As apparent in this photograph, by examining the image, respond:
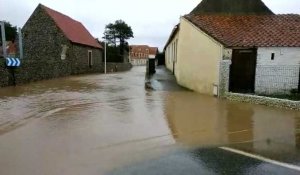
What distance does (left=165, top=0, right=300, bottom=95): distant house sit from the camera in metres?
16.3

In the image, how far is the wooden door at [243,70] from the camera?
16547 millimetres

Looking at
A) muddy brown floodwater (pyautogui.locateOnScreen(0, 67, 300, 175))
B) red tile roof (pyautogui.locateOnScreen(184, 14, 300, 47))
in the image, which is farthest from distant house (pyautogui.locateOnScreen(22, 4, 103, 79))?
muddy brown floodwater (pyautogui.locateOnScreen(0, 67, 300, 175))

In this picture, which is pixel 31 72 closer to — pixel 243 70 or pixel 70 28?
pixel 243 70

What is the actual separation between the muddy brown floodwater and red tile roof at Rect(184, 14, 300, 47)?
3.62 metres

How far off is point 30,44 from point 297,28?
27.7 m

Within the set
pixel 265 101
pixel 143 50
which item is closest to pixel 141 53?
pixel 143 50

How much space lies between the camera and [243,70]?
16.6 m

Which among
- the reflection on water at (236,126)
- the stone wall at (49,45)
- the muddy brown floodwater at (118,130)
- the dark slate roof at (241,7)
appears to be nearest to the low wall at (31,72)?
the stone wall at (49,45)

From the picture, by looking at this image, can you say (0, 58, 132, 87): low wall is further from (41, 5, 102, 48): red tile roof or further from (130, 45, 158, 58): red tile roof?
(130, 45, 158, 58): red tile roof

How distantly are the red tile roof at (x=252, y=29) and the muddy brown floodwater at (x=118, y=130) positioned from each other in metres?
3.62

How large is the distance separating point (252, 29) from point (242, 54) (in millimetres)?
2304

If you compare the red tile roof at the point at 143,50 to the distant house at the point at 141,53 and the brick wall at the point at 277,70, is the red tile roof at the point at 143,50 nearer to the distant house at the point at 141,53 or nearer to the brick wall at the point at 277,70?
the distant house at the point at 141,53

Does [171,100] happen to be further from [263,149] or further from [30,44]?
[30,44]

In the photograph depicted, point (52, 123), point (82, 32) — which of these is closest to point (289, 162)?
point (52, 123)
